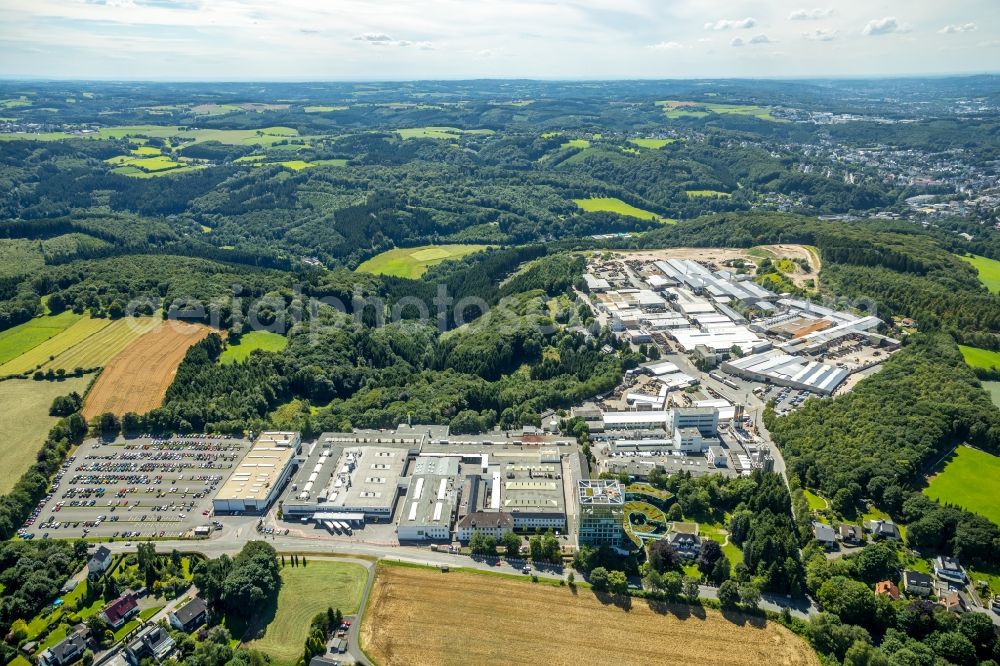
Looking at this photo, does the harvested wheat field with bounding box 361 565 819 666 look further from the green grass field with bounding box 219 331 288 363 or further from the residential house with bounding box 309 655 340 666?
the green grass field with bounding box 219 331 288 363

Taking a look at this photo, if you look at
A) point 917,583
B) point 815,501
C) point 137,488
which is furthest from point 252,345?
point 917,583

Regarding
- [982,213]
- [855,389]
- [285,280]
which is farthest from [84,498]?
[982,213]

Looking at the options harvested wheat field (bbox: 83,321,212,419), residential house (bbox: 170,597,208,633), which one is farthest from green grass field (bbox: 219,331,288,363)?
residential house (bbox: 170,597,208,633)

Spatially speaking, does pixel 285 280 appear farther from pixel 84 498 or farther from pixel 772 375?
pixel 772 375

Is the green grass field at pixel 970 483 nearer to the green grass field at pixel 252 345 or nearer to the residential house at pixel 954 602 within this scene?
the residential house at pixel 954 602

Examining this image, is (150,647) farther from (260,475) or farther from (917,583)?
(917,583)

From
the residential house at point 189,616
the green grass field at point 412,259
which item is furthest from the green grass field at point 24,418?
the green grass field at point 412,259
